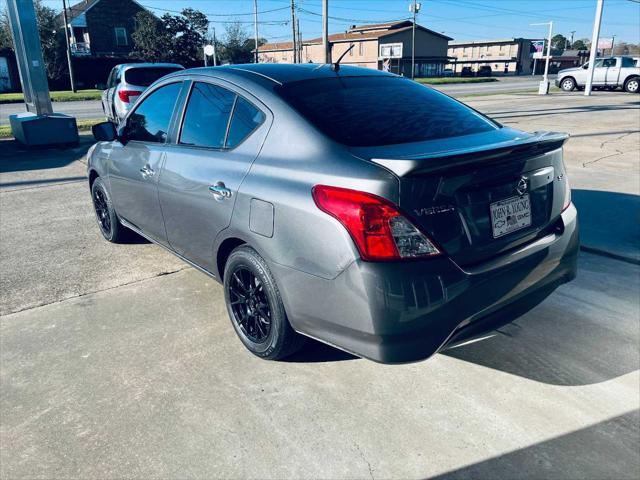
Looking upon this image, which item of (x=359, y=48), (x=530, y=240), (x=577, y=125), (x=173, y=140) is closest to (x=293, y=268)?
(x=530, y=240)

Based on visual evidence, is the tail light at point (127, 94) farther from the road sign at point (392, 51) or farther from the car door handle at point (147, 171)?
the road sign at point (392, 51)

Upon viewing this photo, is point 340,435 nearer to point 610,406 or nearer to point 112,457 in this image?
point 112,457

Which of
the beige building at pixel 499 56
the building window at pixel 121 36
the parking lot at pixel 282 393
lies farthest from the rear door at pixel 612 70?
the beige building at pixel 499 56

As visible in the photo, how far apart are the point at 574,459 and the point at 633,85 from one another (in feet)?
101

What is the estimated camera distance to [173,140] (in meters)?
3.56

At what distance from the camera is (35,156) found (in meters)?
10.2

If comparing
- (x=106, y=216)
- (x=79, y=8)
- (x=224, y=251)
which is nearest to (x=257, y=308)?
(x=224, y=251)

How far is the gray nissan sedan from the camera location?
2.22 meters

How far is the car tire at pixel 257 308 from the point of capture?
2728 mm

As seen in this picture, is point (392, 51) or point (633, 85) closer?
point (633, 85)

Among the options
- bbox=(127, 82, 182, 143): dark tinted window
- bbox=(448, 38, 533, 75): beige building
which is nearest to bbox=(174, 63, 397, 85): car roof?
bbox=(127, 82, 182, 143): dark tinted window

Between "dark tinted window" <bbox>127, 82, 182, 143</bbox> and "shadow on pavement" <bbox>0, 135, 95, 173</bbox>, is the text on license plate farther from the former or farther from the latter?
"shadow on pavement" <bbox>0, 135, 95, 173</bbox>

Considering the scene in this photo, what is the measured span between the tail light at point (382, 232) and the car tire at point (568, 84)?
3170 cm

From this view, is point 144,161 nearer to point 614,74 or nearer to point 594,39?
point 594,39
